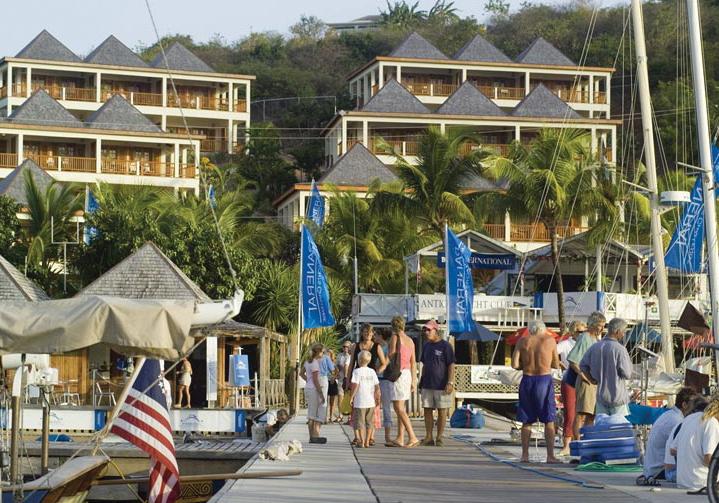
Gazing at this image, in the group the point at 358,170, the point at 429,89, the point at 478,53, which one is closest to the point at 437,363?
the point at 358,170

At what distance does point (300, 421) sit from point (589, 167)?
24066mm

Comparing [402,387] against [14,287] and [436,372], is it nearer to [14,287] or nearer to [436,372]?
[436,372]

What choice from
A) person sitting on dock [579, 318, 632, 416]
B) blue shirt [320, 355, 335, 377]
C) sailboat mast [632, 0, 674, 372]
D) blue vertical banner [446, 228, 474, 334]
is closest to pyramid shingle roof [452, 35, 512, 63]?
blue vertical banner [446, 228, 474, 334]

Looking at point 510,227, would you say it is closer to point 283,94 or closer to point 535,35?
point 283,94

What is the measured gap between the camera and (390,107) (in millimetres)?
89625

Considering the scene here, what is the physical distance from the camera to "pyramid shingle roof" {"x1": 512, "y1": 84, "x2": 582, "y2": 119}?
8931cm

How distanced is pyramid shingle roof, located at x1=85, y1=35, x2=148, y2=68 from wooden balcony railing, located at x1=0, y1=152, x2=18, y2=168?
15.6m

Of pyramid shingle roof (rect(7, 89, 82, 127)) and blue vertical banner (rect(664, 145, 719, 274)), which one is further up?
pyramid shingle roof (rect(7, 89, 82, 127))

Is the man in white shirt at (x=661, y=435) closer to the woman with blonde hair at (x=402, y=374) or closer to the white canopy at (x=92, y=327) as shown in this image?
the white canopy at (x=92, y=327)

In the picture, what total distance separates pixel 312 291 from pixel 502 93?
67022 mm

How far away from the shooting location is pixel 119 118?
82.6 m

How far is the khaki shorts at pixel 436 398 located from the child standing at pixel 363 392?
73 centimetres

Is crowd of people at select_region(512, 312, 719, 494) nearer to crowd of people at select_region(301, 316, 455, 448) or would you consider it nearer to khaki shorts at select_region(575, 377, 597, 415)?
khaki shorts at select_region(575, 377, 597, 415)

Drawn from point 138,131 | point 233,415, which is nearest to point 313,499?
point 233,415
